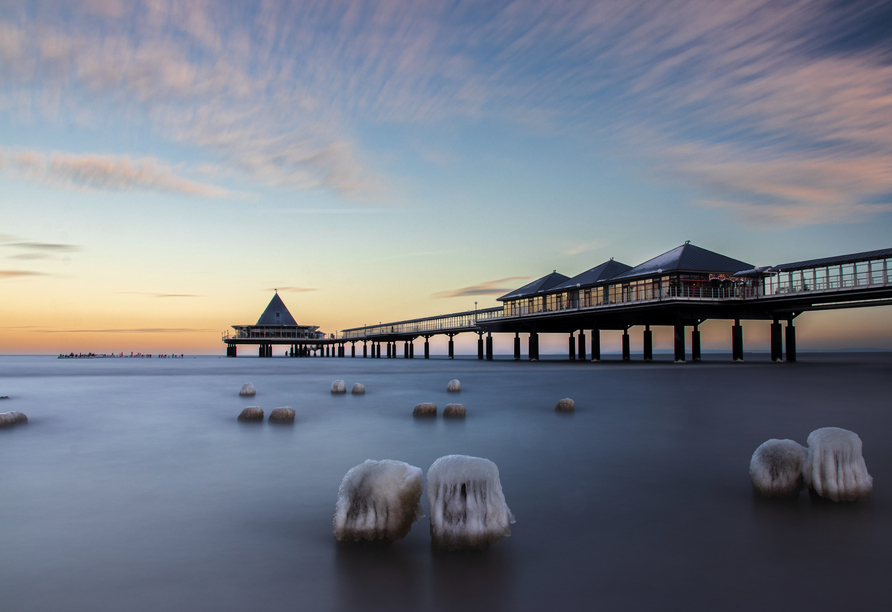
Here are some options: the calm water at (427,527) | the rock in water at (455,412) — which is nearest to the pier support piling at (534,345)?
the rock in water at (455,412)

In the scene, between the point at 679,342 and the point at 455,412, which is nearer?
the point at 455,412

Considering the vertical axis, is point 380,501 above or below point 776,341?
below

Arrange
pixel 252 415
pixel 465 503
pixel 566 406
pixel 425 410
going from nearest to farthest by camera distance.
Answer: pixel 465 503, pixel 252 415, pixel 425 410, pixel 566 406

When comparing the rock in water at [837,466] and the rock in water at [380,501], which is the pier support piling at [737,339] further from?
the rock in water at [380,501]

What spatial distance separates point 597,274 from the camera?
6681 cm

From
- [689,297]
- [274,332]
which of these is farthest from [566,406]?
[274,332]

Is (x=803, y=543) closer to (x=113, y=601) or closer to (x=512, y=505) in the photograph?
(x=512, y=505)

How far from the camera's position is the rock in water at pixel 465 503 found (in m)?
5.19

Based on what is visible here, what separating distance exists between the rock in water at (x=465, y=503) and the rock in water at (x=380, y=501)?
11.1 inches

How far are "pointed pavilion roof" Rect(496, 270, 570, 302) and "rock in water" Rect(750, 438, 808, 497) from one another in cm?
6876

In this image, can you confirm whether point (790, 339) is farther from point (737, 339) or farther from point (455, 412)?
point (455, 412)

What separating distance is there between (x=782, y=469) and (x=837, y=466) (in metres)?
0.59

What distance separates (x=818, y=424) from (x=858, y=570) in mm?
11162

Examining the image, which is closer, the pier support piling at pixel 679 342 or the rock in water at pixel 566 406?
the rock in water at pixel 566 406
